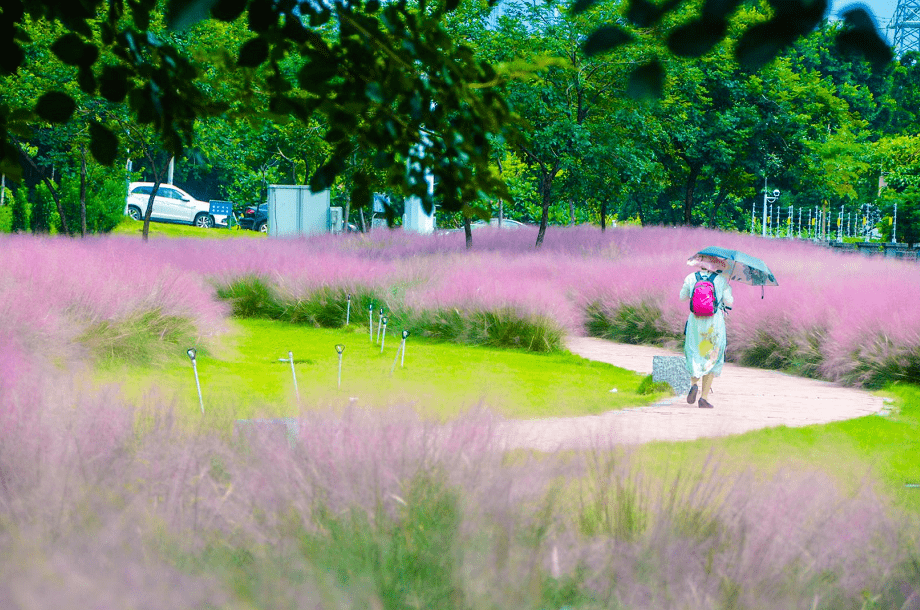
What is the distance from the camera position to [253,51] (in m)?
2.94

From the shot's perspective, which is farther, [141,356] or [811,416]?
[141,356]

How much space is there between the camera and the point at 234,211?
152ft

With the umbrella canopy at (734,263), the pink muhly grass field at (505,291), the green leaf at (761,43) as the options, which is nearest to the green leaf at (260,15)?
the green leaf at (761,43)

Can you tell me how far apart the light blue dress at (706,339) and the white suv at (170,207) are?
3258 centimetres

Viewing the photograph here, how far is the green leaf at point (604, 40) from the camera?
7.38ft

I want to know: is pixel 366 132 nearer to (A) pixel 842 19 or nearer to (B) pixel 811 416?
(A) pixel 842 19

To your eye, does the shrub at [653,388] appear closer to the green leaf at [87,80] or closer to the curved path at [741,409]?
the curved path at [741,409]

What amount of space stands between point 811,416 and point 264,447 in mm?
5724

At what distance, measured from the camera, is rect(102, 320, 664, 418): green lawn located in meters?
8.01

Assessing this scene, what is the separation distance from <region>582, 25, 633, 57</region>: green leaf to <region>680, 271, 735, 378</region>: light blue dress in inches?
258

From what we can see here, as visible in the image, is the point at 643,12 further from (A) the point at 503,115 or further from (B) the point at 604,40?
(A) the point at 503,115

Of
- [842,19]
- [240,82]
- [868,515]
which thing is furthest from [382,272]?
[842,19]

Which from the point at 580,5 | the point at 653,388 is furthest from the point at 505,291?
the point at 580,5

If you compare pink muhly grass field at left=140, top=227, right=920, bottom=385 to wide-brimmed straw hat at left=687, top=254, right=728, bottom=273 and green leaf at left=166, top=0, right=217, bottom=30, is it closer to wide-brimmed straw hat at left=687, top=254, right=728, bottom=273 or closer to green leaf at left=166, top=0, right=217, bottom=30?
wide-brimmed straw hat at left=687, top=254, right=728, bottom=273
